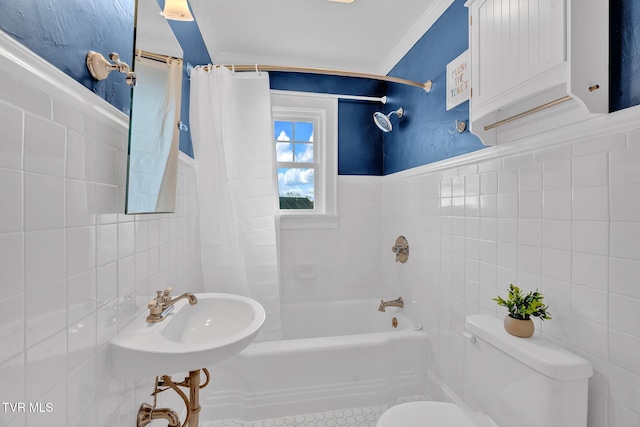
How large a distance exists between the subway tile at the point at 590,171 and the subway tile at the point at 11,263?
161 centimetres

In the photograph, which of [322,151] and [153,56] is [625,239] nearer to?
[153,56]

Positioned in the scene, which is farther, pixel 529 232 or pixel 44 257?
pixel 529 232

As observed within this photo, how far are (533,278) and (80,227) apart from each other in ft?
5.36

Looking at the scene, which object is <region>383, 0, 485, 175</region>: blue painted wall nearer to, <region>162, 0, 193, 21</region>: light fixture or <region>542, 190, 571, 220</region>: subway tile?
<region>542, 190, 571, 220</region>: subway tile

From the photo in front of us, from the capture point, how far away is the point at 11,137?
57 centimetres

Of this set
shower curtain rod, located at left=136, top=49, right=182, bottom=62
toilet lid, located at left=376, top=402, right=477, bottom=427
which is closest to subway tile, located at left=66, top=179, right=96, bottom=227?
shower curtain rod, located at left=136, top=49, right=182, bottom=62

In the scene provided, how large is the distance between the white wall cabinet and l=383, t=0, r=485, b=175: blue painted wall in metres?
0.32

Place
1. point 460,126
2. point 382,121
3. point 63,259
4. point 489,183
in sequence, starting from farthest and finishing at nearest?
1. point 382,121
2. point 460,126
3. point 489,183
4. point 63,259

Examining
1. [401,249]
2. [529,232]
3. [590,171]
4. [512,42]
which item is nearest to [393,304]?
[401,249]

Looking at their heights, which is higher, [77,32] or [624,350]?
[77,32]

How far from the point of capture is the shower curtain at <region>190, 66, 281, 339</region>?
1.88m

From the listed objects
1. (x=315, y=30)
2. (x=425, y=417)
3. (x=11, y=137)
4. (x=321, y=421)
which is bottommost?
(x=321, y=421)

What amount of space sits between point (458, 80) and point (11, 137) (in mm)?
1948

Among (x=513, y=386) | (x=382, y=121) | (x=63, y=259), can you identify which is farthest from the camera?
(x=382, y=121)
